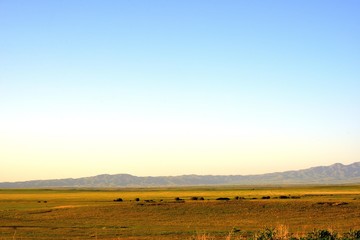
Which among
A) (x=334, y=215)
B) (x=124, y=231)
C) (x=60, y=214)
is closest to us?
(x=124, y=231)

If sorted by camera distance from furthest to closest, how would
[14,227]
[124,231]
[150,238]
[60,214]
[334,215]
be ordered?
[60,214]
[334,215]
[14,227]
[124,231]
[150,238]

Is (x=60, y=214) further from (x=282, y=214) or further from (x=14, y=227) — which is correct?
(x=282, y=214)

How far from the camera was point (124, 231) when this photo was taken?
1529 inches

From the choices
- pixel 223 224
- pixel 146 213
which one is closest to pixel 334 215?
pixel 223 224

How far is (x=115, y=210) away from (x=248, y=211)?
15331 mm

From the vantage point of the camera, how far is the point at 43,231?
39094mm

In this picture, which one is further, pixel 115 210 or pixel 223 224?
pixel 115 210

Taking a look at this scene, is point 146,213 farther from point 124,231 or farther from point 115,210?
point 124,231

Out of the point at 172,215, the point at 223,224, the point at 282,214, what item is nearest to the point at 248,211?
the point at 282,214

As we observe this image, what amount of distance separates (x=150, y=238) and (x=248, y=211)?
2527 cm

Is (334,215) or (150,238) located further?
(334,215)

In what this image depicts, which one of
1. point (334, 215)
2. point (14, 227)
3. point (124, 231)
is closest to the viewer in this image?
point (124, 231)

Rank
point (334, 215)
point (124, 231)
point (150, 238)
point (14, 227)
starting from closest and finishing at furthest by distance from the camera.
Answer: point (150, 238), point (124, 231), point (14, 227), point (334, 215)

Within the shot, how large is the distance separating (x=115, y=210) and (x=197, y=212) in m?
9.72
